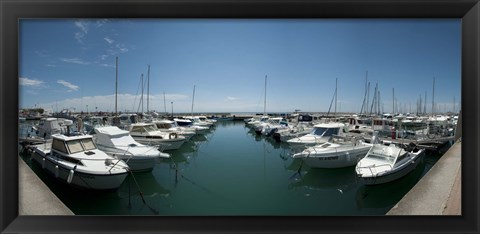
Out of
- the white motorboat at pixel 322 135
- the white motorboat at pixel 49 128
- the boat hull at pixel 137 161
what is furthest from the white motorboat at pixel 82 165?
the white motorboat at pixel 322 135

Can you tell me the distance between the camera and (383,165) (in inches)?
164

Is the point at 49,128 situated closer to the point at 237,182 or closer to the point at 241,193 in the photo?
the point at 237,182

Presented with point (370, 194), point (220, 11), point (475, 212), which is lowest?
point (370, 194)

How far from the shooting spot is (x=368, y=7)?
1233 mm

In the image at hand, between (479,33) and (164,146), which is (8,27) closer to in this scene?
(479,33)

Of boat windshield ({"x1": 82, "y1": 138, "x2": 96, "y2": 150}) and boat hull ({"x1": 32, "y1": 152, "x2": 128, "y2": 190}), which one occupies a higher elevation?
boat windshield ({"x1": 82, "y1": 138, "x2": 96, "y2": 150})

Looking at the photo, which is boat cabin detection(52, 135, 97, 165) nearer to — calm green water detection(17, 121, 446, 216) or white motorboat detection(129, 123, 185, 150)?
calm green water detection(17, 121, 446, 216)

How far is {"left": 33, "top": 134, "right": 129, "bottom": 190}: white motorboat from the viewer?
350 centimetres

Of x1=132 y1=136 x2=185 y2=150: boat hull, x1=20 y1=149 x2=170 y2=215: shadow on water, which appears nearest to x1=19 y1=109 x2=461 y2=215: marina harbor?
x1=20 y1=149 x2=170 y2=215: shadow on water

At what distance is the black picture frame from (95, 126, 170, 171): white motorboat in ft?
12.2

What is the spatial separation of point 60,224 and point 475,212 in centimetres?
250

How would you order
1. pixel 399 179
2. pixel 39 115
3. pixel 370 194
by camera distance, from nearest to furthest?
1. pixel 370 194
2. pixel 399 179
3. pixel 39 115

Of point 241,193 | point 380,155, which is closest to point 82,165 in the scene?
point 241,193

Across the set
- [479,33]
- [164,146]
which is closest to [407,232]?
[479,33]
